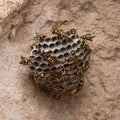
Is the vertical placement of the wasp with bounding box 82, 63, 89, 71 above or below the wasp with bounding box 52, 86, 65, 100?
above

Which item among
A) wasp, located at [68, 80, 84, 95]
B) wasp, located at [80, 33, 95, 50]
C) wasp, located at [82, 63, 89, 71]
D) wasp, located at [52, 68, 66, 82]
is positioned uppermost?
wasp, located at [80, 33, 95, 50]

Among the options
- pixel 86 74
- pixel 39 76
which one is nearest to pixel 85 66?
pixel 86 74

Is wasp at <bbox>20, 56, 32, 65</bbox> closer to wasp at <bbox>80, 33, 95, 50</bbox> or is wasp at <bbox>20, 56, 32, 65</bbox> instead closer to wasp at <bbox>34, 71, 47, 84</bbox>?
wasp at <bbox>34, 71, 47, 84</bbox>

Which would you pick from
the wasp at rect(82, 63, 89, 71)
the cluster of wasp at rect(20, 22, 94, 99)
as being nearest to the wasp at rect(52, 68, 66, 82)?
the cluster of wasp at rect(20, 22, 94, 99)

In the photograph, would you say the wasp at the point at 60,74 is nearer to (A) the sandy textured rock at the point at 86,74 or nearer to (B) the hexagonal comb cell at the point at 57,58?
(B) the hexagonal comb cell at the point at 57,58

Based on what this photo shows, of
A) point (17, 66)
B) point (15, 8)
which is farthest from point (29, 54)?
point (15, 8)

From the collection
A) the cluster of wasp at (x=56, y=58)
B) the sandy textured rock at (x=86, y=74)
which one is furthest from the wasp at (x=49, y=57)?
the sandy textured rock at (x=86, y=74)

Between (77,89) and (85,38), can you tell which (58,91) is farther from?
(85,38)
